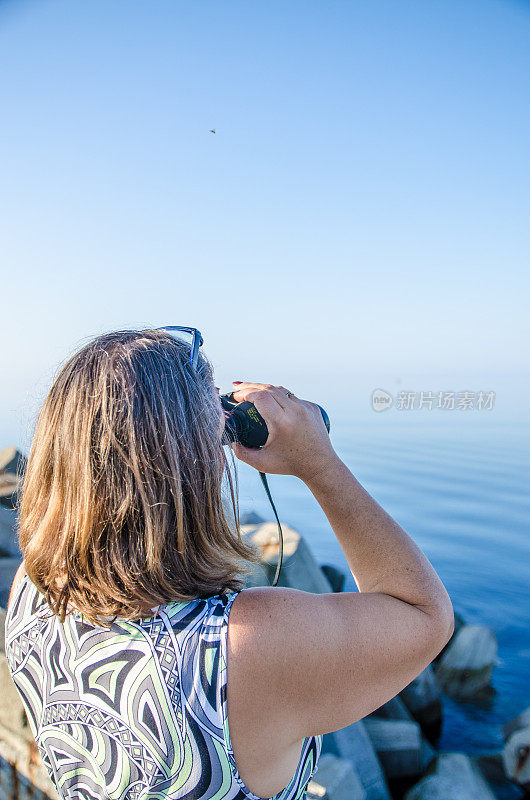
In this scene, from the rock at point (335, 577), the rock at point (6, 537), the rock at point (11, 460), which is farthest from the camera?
the rock at point (335, 577)

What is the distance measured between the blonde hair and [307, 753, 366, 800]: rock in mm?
1900

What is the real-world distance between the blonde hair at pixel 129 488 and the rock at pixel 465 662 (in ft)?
11.7

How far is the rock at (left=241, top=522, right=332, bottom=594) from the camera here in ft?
11.4

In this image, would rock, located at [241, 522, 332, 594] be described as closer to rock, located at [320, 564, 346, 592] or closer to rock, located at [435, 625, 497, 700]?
rock, located at [320, 564, 346, 592]

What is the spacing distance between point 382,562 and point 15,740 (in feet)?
5.54

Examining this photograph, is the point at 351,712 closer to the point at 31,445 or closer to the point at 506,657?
the point at 31,445

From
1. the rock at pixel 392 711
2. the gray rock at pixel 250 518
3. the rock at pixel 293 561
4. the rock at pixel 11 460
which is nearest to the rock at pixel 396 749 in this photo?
the rock at pixel 392 711

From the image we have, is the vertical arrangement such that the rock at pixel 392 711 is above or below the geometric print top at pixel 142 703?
below

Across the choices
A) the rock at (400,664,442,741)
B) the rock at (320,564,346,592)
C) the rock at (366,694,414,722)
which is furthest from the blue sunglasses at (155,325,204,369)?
the rock at (320,564,346,592)

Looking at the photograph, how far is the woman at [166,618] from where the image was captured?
678 millimetres

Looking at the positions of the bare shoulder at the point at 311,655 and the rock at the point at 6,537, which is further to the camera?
the rock at the point at 6,537

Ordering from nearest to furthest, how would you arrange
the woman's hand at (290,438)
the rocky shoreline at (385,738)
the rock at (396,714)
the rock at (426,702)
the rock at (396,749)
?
the woman's hand at (290,438) < the rocky shoreline at (385,738) < the rock at (396,749) < the rock at (396,714) < the rock at (426,702)

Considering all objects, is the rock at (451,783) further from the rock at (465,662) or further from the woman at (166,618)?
the woman at (166,618)

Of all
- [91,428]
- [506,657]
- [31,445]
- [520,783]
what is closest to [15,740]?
[31,445]
